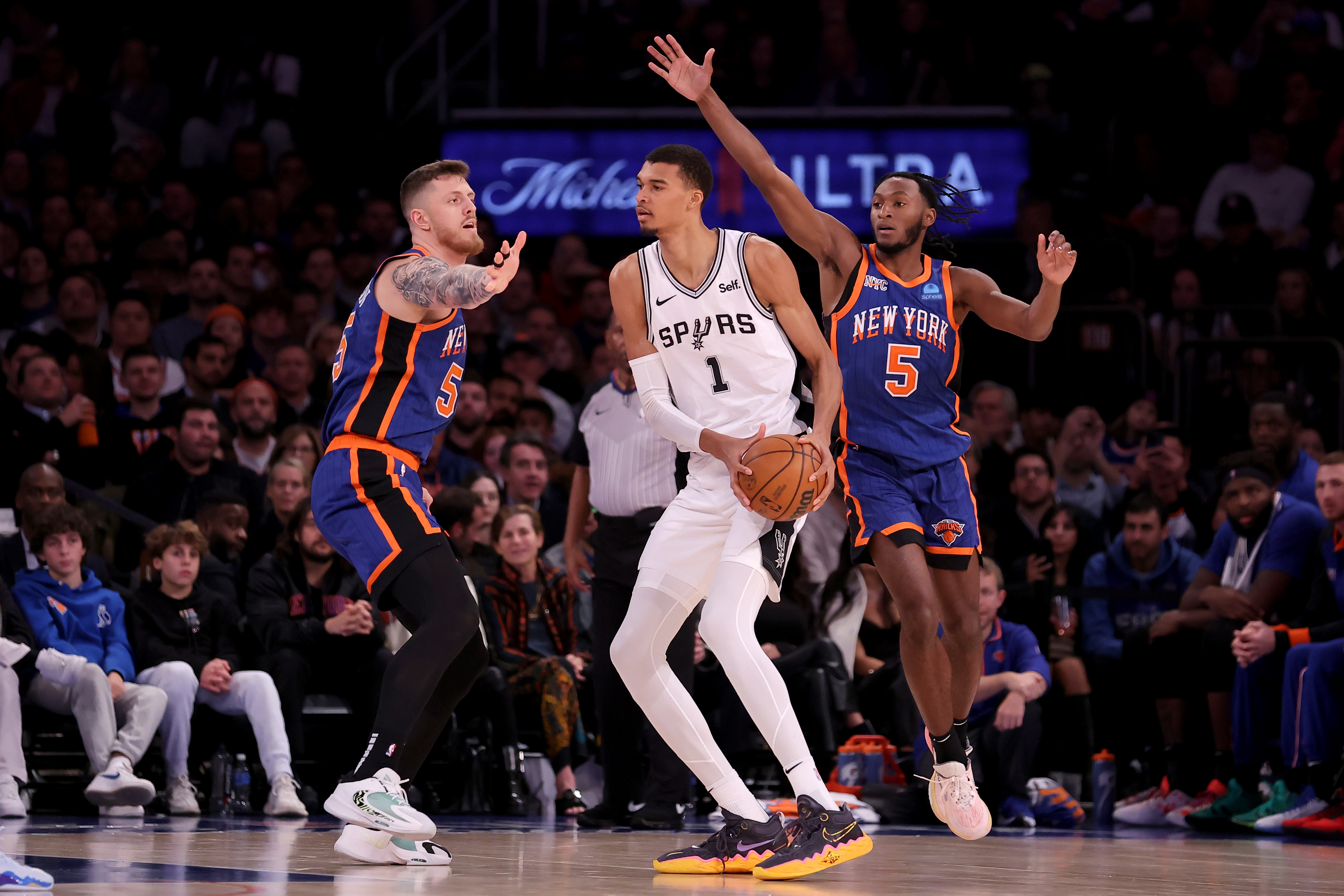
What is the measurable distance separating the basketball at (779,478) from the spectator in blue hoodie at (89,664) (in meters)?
4.23

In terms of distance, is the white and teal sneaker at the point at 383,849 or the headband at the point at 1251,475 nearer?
the white and teal sneaker at the point at 383,849

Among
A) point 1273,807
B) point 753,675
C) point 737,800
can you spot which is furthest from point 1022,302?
point 1273,807

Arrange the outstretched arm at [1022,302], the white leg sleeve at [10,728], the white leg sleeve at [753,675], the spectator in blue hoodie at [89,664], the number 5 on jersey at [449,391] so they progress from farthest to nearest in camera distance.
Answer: the spectator in blue hoodie at [89,664], the white leg sleeve at [10,728], the outstretched arm at [1022,302], the number 5 on jersey at [449,391], the white leg sleeve at [753,675]

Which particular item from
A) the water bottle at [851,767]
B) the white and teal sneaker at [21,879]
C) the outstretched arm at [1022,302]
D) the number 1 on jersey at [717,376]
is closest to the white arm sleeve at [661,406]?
the number 1 on jersey at [717,376]

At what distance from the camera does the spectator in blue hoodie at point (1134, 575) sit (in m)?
9.88

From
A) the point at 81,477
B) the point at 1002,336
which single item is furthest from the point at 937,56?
the point at 81,477

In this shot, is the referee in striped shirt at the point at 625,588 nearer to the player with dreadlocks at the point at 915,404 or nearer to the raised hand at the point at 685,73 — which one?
the player with dreadlocks at the point at 915,404

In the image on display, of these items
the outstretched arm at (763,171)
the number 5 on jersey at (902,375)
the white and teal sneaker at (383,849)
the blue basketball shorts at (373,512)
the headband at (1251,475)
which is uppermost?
the outstretched arm at (763,171)

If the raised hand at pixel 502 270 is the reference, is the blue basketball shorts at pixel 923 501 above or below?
below

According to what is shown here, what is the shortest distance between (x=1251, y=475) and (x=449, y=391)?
511 centimetres

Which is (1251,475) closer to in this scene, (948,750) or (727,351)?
(948,750)

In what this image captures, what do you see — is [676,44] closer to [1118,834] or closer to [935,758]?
[935,758]

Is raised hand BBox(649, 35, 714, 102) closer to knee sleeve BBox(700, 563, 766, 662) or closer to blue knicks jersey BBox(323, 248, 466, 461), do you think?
blue knicks jersey BBox(323, 248, 466, 461)

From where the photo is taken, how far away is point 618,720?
25.8 ft
